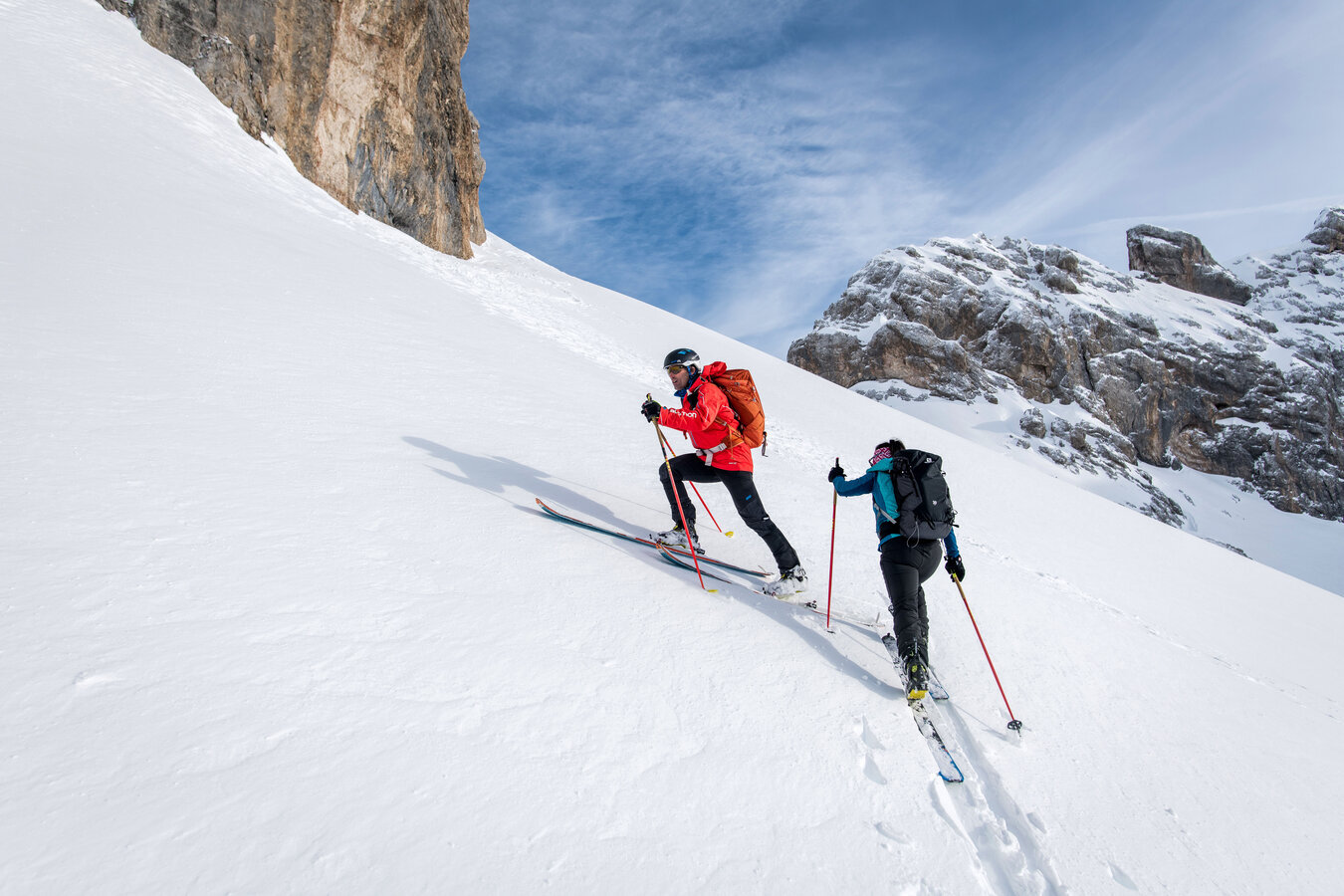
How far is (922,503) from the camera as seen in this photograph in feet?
12.6

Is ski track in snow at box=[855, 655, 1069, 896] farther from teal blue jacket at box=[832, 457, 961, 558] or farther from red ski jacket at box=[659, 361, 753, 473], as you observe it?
red ski jacket at box=[659, 361, 753, 473]

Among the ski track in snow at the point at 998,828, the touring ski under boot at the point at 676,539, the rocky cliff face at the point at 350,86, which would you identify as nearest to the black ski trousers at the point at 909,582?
the ski track in snow at the point at 998,828

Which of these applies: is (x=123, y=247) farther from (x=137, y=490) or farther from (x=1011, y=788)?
(x=1011, y=788)

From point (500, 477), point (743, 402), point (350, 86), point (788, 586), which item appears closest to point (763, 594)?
point (788, 586)

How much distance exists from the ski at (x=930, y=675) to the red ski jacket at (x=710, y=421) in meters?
1.60

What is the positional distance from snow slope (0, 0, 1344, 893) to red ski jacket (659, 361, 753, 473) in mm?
981

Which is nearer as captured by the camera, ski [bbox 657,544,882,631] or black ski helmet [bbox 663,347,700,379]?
ski [bbox 657,544,882,631]

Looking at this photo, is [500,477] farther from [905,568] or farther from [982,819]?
[982,819]

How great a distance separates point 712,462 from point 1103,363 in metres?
100

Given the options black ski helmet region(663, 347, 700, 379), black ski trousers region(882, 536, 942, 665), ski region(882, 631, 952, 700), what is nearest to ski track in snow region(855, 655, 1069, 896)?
ski region(882, 631, 952, 700)

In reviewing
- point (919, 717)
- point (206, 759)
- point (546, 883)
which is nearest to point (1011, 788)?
point (919, 717)

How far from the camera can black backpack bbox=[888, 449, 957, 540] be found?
385 centimetres

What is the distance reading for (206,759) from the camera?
188 centimetres

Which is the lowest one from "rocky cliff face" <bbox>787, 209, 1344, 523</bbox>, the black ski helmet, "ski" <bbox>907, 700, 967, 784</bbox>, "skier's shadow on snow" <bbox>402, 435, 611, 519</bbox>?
"skier's shadow on snow" <bbox>402, 435, 611, 519</bbox>
